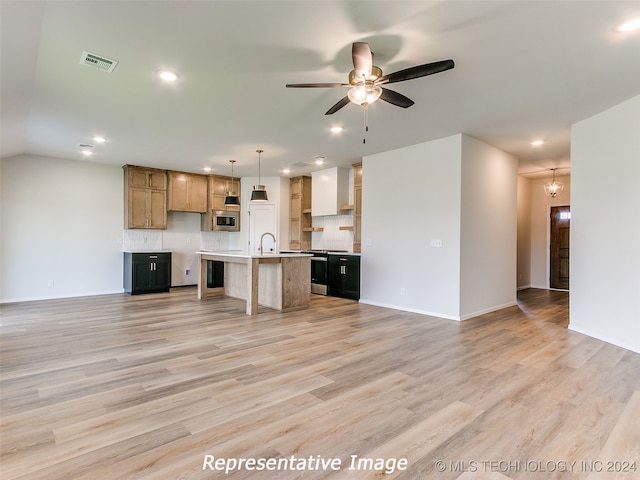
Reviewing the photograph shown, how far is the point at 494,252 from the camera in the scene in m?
5.69

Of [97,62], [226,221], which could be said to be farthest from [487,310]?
[226,221]

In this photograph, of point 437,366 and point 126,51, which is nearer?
point 126,51

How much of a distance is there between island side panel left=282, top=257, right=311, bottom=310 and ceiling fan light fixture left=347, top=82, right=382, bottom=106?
3.21 m

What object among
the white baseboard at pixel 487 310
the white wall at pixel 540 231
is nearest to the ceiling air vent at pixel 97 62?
the white baseboard at pixel 487 310

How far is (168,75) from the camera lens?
125 inches

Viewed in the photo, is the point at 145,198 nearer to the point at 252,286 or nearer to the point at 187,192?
the point at 187,192

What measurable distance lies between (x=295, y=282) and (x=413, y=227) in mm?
2161

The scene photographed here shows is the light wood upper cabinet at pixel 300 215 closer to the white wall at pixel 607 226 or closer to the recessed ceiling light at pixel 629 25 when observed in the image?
the white wall at pixel 607 226

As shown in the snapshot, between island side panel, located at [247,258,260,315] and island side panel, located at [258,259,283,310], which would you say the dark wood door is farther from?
island side panel, located at [247,258,260,315]

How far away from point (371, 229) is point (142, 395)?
4.61m

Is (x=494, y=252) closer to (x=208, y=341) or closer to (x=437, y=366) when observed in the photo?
(x=437, y=366)

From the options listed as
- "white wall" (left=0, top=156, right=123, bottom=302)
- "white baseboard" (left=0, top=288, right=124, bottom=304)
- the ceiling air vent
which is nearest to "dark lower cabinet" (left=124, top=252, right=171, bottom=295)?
"white baseboard" (left=0, top=288, right=124, bottom=304)

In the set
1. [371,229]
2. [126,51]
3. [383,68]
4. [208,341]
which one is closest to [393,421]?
[208,341]

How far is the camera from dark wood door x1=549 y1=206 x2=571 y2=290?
804cm
